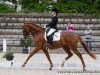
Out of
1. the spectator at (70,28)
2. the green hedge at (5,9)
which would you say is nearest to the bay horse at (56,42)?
the spectator at (70,28)

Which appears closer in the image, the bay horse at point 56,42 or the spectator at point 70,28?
the bay horse at point 56,42

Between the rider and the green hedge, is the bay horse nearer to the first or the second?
the rider

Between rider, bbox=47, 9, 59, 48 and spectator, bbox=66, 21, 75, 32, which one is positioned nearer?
rider, bbox=47, 9, 59, 48

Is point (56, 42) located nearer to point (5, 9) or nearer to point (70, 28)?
point (70, 28)

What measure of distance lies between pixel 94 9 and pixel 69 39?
1410cm

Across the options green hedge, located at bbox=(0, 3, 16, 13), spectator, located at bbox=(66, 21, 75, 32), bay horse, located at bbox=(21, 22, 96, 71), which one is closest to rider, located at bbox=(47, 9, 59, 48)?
bay horse, located at bbox=(21, 22, 96, 71)

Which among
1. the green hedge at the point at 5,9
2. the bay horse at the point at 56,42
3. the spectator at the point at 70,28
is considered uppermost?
the bay horse at the point at 56,42

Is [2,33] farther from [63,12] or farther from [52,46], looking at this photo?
[52,46]

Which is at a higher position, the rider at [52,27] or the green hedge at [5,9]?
the rider at [52,27]

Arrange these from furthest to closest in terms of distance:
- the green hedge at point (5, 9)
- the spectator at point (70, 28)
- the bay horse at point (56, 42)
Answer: the green hedge at point (5, 9) < the spectator at point (70, 28) < the bay horse at point (56, 42)

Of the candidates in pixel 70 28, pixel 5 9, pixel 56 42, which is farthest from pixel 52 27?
pixel 5 9

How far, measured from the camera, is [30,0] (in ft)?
114

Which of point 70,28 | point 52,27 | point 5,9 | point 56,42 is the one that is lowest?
point 70,28

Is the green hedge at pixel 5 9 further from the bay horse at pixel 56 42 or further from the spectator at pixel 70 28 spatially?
the bay horse at pixel 56 42
